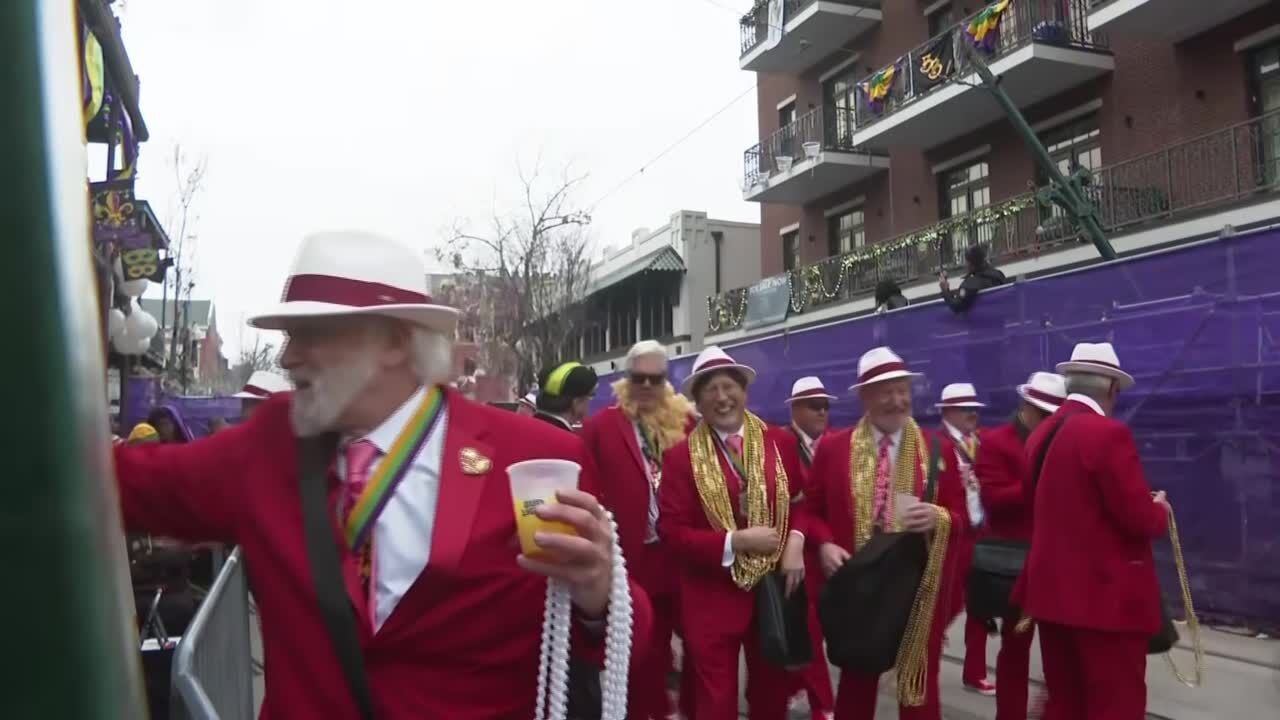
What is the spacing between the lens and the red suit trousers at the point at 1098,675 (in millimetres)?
4613

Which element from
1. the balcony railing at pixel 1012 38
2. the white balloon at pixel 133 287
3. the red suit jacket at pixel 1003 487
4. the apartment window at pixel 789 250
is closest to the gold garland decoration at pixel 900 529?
the red suit jacket at pixel 1003 487

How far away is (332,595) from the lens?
6.56 ft

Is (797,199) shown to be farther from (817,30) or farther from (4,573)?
(4,573)

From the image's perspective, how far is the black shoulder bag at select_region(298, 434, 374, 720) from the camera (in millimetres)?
1998

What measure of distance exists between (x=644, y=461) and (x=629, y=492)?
0.20 meters

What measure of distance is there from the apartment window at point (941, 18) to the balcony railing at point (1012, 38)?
40.6 inches

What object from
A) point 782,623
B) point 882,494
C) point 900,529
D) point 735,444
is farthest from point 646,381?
point 900,529

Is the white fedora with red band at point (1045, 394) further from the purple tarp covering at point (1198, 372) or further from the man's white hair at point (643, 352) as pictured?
the man's white hair at point (643, 352)

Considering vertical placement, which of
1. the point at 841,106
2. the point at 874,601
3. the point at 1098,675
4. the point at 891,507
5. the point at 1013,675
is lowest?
the point at 1013,675

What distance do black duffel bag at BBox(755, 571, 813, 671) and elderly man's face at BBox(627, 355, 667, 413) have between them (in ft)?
4.69

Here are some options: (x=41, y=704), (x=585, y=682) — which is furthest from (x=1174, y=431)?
(x=41, y=704)

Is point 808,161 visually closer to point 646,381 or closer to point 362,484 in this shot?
point 646,381

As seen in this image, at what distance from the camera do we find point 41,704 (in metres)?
0.58

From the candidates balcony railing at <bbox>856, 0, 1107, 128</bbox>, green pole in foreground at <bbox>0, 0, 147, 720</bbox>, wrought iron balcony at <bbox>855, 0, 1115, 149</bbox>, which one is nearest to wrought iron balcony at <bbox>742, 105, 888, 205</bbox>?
wrought iron balcony at <bbox>855, 0, 1115, 149</bbox>
